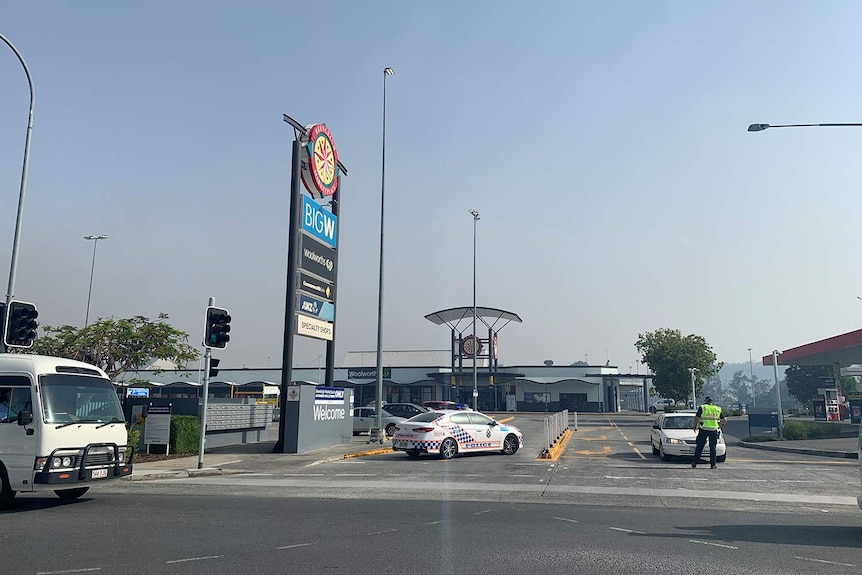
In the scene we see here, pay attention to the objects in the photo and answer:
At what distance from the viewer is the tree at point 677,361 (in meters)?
58.6

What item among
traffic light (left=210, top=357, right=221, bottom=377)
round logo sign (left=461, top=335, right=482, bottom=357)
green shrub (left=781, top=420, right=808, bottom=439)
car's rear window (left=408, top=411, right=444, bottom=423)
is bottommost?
green shrub (left=781, top=420, right=808, bottom=439)

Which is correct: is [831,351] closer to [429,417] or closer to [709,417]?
[709,417]

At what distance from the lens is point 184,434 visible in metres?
22.1

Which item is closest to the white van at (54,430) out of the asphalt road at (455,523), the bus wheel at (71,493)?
the bus wheel at (71,493)

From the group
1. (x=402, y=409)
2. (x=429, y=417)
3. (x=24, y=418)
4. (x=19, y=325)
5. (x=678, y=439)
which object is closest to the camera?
(x=24, y=418)

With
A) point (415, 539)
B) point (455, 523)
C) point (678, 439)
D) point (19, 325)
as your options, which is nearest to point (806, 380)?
point (678, 439)

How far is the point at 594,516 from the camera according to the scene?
10352mm

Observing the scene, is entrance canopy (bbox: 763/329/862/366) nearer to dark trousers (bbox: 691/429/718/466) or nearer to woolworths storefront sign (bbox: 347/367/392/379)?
dark trousers (bbox: 691/429/718/466)

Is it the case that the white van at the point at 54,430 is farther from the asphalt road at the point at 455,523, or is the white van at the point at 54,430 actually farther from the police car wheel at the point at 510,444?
the police car wheel at the point at 510,444

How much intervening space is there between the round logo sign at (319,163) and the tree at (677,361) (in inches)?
1645

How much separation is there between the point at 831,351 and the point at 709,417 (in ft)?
105

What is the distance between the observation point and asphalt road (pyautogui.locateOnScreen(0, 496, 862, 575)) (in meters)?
7.27

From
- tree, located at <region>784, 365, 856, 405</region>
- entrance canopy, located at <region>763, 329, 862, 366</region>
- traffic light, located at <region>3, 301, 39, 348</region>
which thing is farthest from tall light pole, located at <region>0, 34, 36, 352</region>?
tree, located at <region>784, 365, 856, 405</region>

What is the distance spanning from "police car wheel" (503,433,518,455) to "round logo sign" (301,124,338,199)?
11463mm
